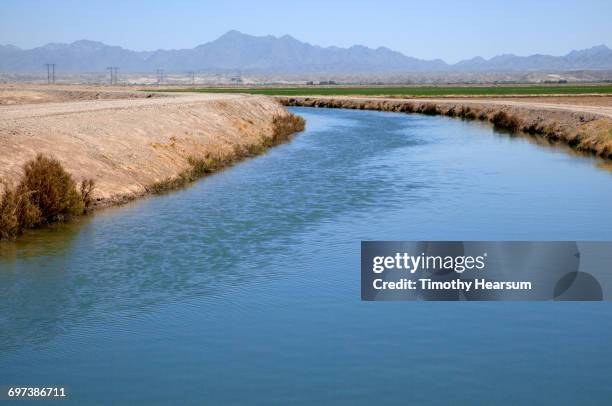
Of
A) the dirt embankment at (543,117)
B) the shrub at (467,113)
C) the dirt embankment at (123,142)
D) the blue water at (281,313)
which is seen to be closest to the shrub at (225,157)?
the dirt embankment at (123,142)

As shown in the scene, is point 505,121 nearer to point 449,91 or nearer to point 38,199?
point 38,199

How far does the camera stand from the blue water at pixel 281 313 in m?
11.6

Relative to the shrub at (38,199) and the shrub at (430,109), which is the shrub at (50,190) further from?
the shrub at (430,109)

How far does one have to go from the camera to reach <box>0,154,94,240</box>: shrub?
2111 centimetres

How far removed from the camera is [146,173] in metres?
31.1

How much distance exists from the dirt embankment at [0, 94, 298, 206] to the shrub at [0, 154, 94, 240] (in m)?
1.17

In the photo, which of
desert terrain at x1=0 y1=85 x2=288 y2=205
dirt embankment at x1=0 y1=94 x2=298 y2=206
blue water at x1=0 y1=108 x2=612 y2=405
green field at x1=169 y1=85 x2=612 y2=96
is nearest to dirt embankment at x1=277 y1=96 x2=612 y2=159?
blue water at x1=0 y1=108 x2=612 y2=405

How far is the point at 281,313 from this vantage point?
49.5 feet

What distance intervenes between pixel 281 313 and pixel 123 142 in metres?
20.8

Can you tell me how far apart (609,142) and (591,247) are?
24.9 metres

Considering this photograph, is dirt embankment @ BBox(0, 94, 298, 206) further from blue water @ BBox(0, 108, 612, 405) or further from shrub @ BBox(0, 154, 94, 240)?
blue water @ BBox(0, 108, 612, 405)

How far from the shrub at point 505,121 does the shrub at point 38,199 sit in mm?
46296

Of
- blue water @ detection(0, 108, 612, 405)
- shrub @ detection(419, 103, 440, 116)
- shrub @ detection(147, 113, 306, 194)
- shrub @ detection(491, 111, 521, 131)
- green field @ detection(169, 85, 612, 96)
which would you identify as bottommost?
blue water @ detection(0, 108, 612, 405)

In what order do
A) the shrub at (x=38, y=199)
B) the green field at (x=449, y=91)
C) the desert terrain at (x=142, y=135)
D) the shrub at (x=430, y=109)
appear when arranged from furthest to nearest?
the green field at (x=449, y=91) < the shrub at (x=430, y=109) < the desert terrain at (x=142, y=135) < the shrub at (x=38, y=199)
